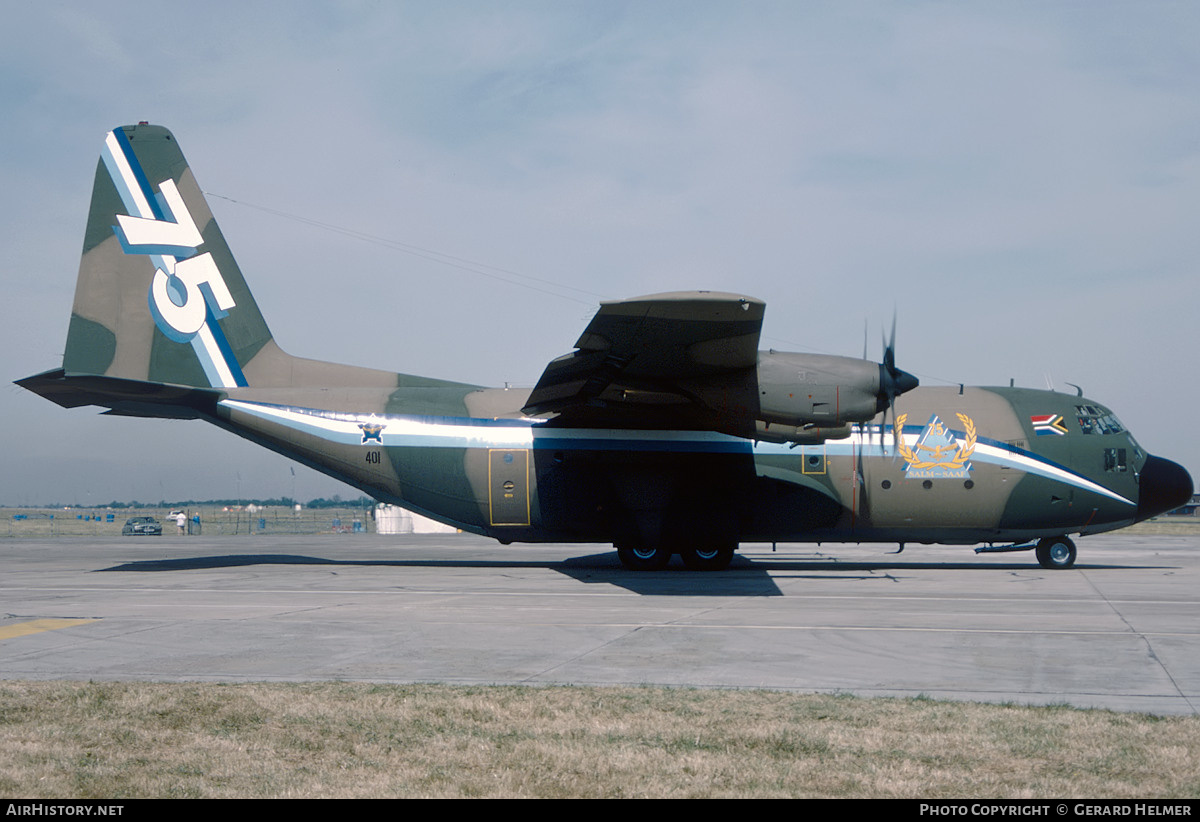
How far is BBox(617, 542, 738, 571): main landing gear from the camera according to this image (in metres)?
22.3

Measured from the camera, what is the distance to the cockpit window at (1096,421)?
22.4 meters

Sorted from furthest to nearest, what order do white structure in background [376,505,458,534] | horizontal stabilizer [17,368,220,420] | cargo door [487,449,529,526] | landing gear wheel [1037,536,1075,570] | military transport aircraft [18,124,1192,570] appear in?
1. white structure in background [376,505,458,534]
2. landing gear wheel [1037,536,1075,570]
3. cargo door [487,449,529,526]
4. military transport aircraft [18,124,1192,570]
5. horizontal stabilizer [17,368,220,420]

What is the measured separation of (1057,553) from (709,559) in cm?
860

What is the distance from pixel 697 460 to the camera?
21312 mm

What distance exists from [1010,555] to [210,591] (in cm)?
2273

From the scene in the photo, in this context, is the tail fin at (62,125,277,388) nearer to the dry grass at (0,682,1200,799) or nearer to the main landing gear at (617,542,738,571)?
the main landing gear at (617,542,738,571)

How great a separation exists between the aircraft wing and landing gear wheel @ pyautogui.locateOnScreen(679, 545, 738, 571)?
3242 mm

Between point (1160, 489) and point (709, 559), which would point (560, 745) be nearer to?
point (709, 559)

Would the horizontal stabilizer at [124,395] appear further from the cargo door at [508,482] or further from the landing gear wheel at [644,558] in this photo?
the landing gear wheel at [644,558]

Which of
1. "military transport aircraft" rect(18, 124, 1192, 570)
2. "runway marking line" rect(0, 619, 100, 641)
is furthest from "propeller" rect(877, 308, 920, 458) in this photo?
"runway marking line" rect(0, 619, 100, 641)

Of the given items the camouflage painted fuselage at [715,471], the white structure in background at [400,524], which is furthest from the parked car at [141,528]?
the camouflage painted fuselage at [715,471]

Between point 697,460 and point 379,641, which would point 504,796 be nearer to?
point 379,641

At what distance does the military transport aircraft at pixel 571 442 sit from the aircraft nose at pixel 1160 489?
47 mm

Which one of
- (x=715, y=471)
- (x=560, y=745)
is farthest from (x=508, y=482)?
(x=560, y=745)
